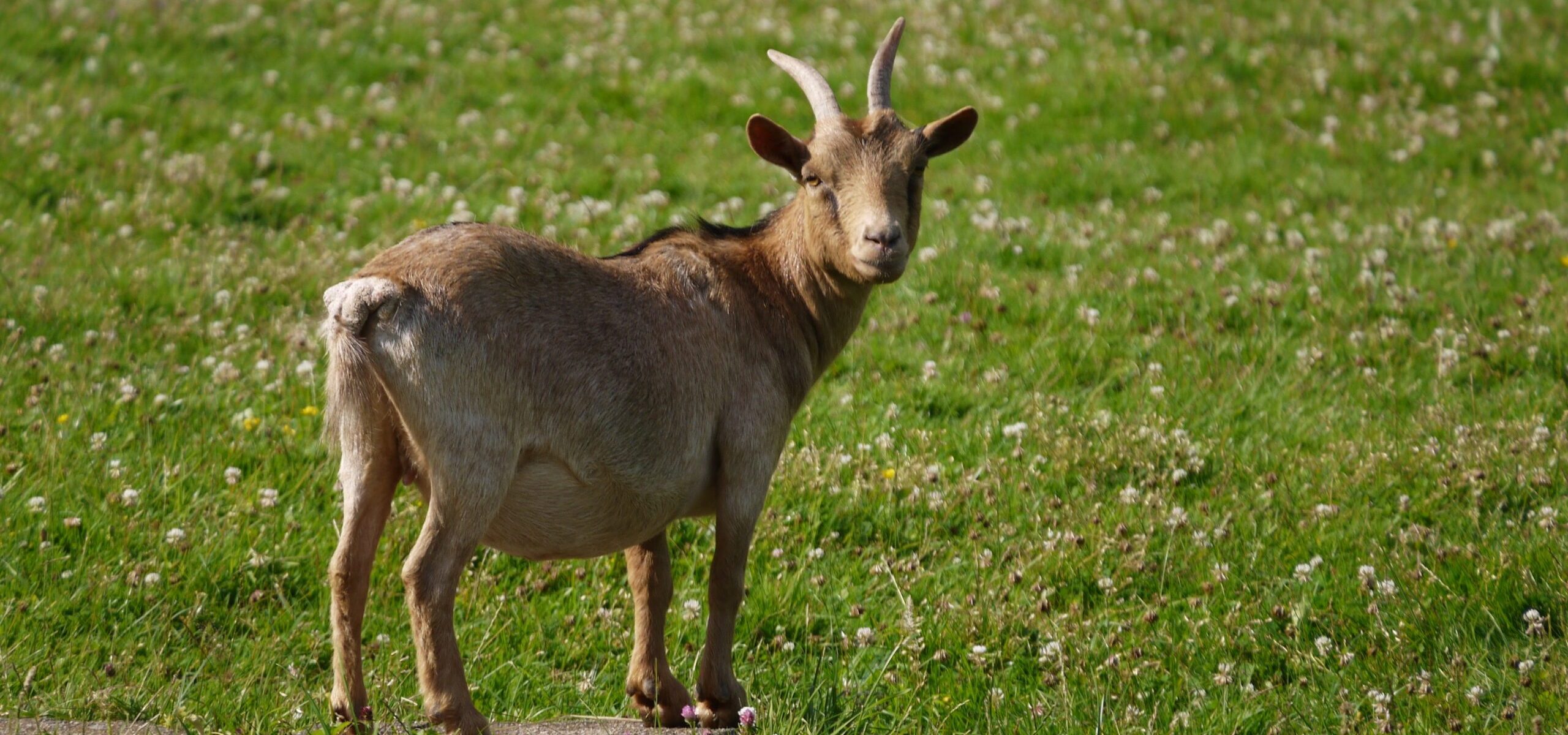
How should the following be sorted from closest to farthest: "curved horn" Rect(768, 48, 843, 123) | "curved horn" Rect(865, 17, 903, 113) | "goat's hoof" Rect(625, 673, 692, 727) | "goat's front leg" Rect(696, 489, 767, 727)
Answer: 1. "goat's front leg" Rect(696, 489, 767, 727)
2. "goat's hoof" Rect(625, 673, 692, 727)
3. "curved horn" Rect(768, 48, 843, 123)
4. "curved horn" Rect(865, 17, 903, 113)

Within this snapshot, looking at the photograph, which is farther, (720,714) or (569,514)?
(720,714)

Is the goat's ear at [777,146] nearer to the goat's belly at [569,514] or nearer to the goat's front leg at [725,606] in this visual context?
the goat's front leg at [725,606]

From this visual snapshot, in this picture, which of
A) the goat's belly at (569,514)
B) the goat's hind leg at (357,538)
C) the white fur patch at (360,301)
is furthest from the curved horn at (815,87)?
the goat's hind leg at (357,538)

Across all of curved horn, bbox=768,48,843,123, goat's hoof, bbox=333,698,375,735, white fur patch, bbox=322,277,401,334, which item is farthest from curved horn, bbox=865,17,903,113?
goat's hoof, bbox=333,698,375,735

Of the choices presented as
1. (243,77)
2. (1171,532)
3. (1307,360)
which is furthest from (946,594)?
(243,77)

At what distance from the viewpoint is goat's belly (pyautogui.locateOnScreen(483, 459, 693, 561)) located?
503 cm

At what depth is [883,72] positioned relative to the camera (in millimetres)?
6320

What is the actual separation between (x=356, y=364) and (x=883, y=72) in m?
2.63

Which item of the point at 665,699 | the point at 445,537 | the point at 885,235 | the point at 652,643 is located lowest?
the point at 665,699

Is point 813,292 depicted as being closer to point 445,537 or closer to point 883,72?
point 883,72

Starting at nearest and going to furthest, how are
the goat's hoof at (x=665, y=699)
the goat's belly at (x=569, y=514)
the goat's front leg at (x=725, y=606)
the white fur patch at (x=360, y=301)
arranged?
the white fur patch at (x=360, y=301)
the goat's belly at (x=569, y=514)
the goat's front leg at (x=725, y=606)
the goat's hoof at (x=665, y=699)

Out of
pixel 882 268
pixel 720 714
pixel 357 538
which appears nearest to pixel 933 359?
pixel 882 268

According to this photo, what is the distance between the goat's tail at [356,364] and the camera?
468cm

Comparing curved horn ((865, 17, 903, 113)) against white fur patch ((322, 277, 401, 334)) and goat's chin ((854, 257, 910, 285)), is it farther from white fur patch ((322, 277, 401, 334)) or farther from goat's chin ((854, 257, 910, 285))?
white fur patch ((322, 277, 401, 334))
